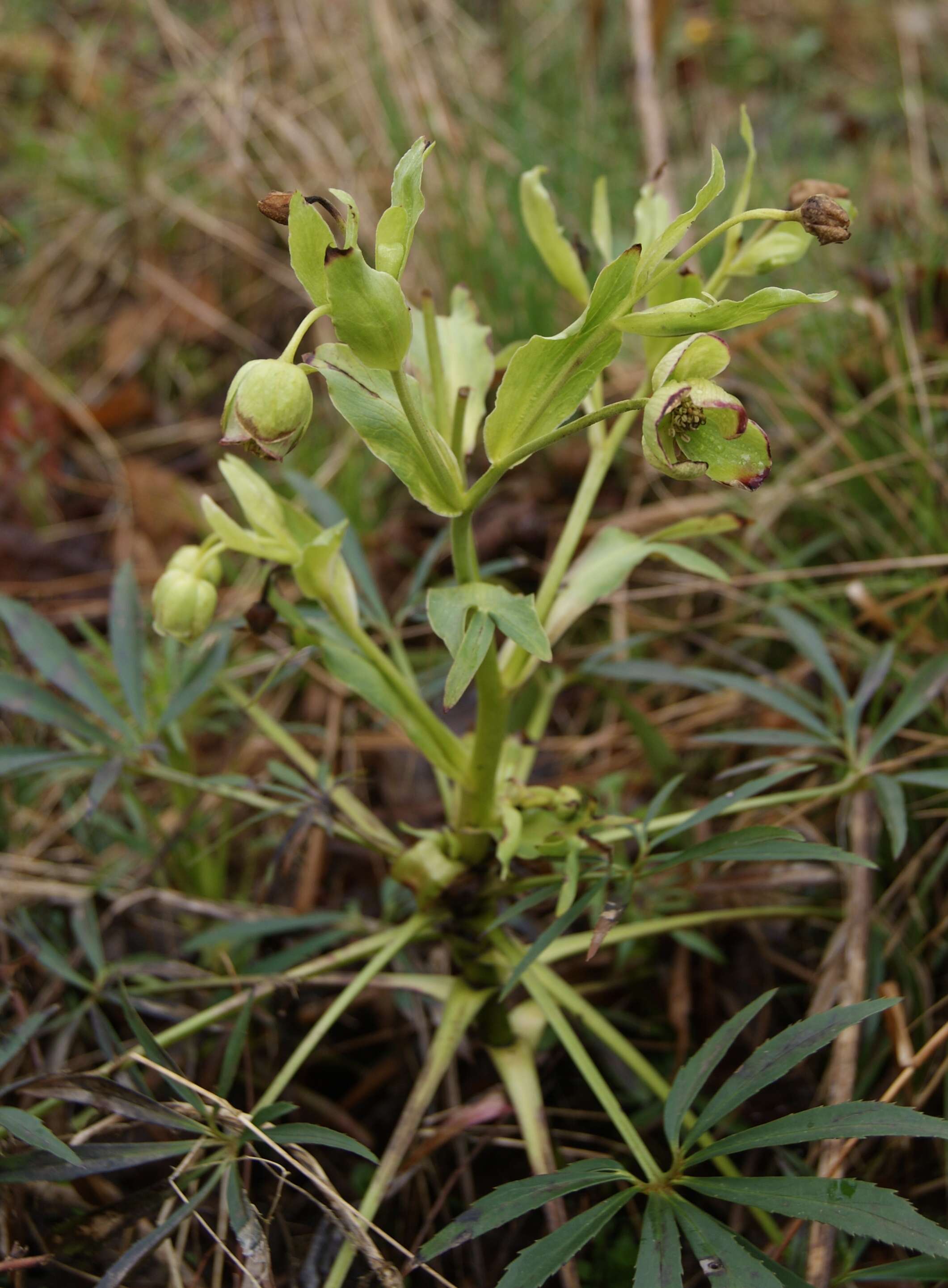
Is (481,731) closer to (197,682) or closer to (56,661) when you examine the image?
(197,682)

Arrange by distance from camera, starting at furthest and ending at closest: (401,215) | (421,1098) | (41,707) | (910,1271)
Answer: (41,707) < (421,1098) < (910,1271) < (401,215)

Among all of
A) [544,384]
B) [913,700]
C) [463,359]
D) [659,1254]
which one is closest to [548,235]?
[463,359]

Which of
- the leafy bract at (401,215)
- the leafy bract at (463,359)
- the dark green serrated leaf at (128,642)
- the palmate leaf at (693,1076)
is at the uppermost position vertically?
the leafy bract at (401,215)

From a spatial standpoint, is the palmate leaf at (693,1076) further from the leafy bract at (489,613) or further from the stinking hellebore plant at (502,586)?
the leafy bract at (489,613)

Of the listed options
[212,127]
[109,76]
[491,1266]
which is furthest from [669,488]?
[109,76]

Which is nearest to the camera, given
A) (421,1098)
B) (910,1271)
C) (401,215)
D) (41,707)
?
(401,215)

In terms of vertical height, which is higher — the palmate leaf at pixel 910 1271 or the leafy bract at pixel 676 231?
the leafy bract at pixel 676 231

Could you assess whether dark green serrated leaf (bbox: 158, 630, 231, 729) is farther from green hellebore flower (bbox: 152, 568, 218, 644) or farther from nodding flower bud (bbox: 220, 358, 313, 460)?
nodding flower bud (bbox: 220, 358, 313, 460)

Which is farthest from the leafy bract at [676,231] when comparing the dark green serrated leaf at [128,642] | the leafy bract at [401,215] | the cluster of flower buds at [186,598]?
the dark green serrated leaf at [128,642]
